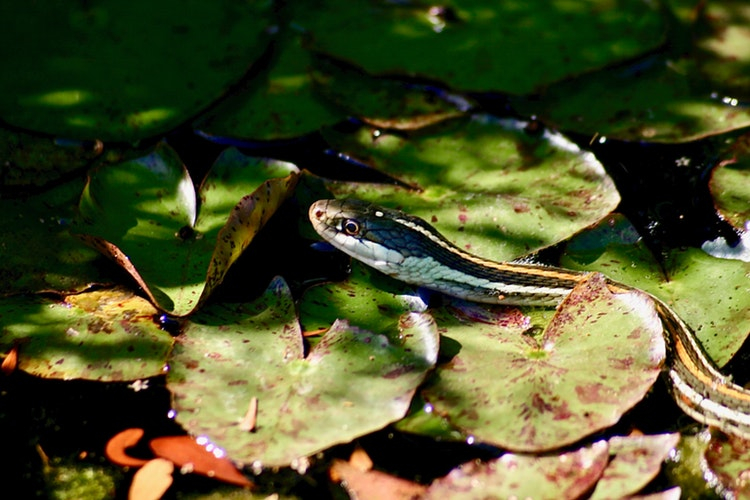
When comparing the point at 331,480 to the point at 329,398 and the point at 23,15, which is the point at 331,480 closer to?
the point at 329,398

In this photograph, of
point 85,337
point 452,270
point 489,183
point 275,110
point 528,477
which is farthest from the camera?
point 275,110

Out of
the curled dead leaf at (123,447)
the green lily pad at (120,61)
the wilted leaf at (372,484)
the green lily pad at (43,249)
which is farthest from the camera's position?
the green lily pad at (120,61)

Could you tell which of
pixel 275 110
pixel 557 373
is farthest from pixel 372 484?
pixel 275 110

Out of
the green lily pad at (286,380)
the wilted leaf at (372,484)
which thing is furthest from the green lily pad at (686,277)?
the wilted leaf at (372,484)

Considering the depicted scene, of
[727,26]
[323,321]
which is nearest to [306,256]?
[323,321]

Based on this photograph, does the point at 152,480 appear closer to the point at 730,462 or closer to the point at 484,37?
the point at 730,462

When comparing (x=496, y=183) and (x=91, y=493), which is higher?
(x=496, y=183)

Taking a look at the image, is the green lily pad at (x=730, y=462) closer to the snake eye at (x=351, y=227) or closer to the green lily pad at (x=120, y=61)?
the snake eye at (x=351, y=227)
